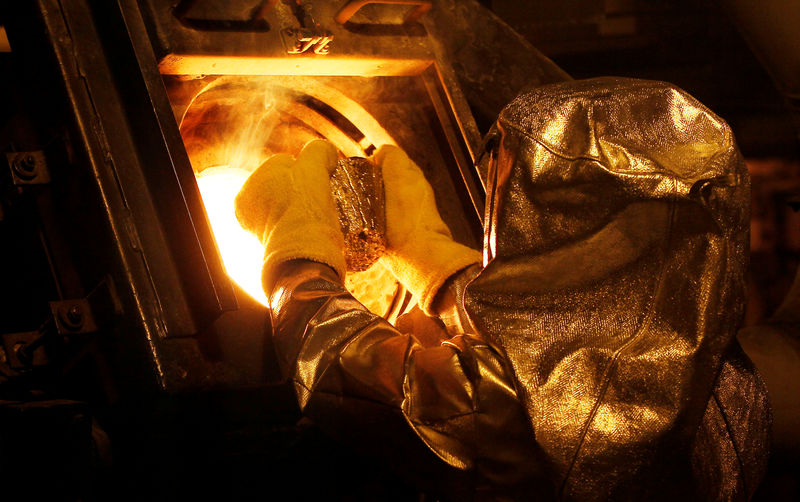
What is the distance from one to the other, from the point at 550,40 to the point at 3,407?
315 centimetres

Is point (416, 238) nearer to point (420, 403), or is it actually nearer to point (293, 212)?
point (293, 212)

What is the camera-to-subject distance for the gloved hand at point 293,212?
126 centimetres

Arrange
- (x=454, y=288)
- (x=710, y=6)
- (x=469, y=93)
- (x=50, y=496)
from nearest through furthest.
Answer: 1. (x=50, y=496)
2. (x=454, y=288)
3. (x=469, y=93)
4. (x=710, y=6)

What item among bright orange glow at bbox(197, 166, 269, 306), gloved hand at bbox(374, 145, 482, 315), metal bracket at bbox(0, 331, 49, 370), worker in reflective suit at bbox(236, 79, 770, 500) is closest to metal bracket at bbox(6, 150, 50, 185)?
metal bracket at bbox(0, 331, 49, 370)

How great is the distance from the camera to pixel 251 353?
4.07 ft

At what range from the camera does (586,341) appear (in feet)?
3.22

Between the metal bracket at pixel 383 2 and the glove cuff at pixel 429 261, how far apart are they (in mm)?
524

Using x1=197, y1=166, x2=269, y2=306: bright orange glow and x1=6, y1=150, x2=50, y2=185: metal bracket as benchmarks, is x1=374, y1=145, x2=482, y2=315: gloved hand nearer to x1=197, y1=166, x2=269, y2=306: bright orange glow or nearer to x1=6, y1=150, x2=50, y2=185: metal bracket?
x1=197, y1=166, x2=269, y2=306: bright orange glow

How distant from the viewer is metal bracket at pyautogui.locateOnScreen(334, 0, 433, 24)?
4.89 ft

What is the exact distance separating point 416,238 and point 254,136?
0.50 metres

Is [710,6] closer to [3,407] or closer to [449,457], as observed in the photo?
[449,457]

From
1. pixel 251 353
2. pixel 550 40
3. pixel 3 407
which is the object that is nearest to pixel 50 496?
pixel 3 407

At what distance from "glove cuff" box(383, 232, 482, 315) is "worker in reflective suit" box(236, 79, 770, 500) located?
317 mm

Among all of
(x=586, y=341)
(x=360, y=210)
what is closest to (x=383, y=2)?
(x=360, y=210)
